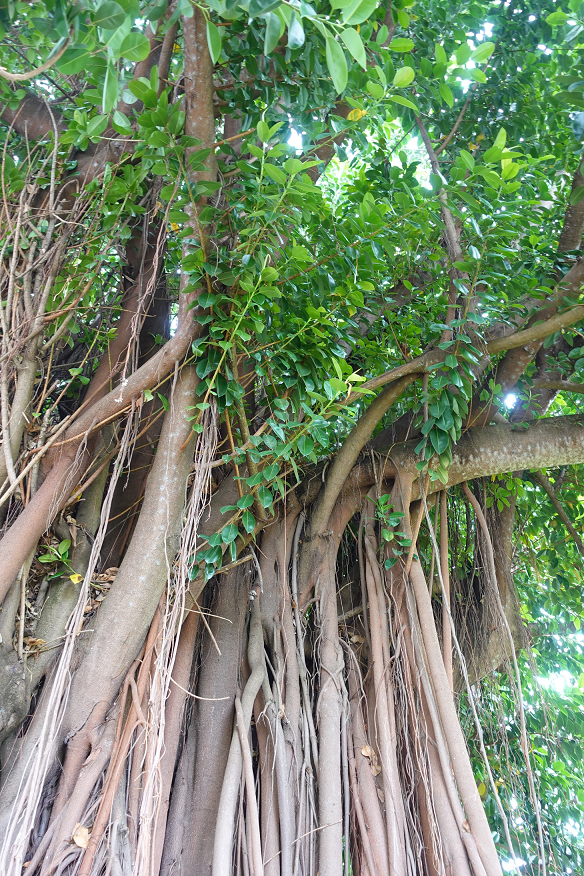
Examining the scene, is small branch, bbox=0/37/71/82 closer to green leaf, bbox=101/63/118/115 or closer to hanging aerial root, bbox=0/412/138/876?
green leaf, bbox=101/63/118/115

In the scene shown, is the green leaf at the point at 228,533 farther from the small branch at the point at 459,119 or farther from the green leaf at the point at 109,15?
the small branch at the point at 459,119

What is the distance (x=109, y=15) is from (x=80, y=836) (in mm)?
1870

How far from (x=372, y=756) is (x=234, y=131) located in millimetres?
2538

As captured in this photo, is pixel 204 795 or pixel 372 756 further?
pixel 372 756

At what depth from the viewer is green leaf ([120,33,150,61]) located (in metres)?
1.05

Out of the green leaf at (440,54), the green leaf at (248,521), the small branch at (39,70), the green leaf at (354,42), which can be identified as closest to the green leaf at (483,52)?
the green leaf at (440,54)

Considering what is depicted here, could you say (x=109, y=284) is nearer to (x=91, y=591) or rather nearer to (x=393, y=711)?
(x=91, y=591)

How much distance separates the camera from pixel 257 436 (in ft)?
6.02

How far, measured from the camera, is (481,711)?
2.78 meters

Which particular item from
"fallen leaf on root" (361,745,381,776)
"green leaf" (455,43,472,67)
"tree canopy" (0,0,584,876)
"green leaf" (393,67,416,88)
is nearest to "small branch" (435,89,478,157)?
"tree canopy" (0,0,584,876)

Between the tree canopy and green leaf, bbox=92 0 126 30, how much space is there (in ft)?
0.22

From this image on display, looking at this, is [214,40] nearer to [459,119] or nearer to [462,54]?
[462,54]

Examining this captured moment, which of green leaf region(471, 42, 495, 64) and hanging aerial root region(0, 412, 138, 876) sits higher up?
green leaf region(471, 42, 495, 64)

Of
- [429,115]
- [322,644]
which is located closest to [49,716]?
[322,644]
